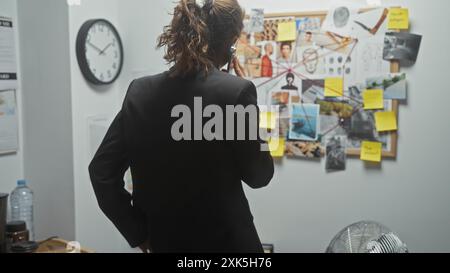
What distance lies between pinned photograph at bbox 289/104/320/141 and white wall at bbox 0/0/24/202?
4.44 ft

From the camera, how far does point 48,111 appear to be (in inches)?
83.4

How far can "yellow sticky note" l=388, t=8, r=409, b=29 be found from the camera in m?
1.89

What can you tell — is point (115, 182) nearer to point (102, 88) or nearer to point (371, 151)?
point (102, 88)

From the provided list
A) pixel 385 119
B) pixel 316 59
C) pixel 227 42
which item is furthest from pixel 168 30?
pixel 385 119

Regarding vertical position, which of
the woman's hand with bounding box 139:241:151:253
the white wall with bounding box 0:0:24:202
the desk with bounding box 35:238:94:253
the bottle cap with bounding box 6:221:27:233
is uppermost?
the white wall with bounding box 0:0:24:202

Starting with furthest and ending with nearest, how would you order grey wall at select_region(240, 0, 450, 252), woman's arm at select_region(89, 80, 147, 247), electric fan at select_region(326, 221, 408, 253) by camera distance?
grey wall at select_region(240, 0, 450, 252)
electric fan at select_region(326, 221, 408, 253)
woman's arm at select_region(89, 80, 147, 247)

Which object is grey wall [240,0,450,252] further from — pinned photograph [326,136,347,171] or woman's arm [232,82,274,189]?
woman's arm [232,82,274,189]

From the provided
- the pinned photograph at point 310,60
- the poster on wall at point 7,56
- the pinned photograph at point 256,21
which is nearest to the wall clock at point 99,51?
the poster on wall at point 7,56

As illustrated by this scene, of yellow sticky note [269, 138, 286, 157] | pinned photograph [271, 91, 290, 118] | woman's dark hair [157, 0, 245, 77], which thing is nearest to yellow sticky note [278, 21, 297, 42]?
pinned photograph [271, 91, 290, 118]

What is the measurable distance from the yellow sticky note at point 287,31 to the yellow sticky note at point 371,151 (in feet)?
2.00

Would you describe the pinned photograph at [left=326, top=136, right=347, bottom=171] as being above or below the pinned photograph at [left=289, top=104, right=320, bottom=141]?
below

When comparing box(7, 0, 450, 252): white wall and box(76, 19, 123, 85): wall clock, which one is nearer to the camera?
box(7, 0, 450, 252): white wall

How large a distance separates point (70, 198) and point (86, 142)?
28cm

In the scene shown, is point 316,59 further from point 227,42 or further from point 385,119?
point 227,42
